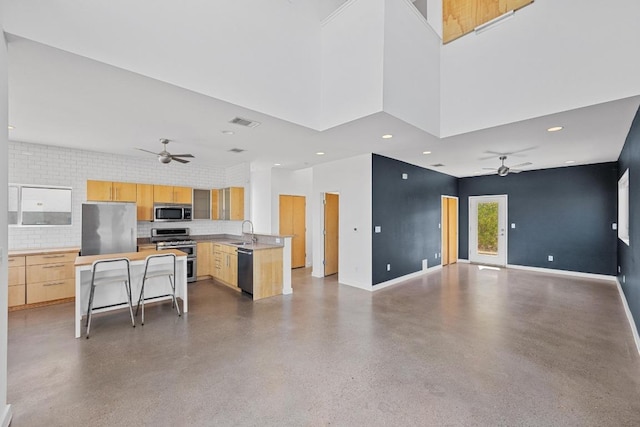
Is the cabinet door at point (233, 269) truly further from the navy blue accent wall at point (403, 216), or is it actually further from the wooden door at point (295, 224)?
the navy blue accent wall at point (403, 216)

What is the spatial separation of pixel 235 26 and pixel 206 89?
0.78 metres

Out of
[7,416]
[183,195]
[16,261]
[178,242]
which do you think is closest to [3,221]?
[7,416]

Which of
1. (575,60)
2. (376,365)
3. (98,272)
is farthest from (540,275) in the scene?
(98,272)

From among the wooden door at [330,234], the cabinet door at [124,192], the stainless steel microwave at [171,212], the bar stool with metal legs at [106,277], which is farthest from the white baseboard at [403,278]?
the cabinet door at [124,192]

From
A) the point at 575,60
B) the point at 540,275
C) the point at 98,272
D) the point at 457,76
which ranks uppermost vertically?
the point at 457,76

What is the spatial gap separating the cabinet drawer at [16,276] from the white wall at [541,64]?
21.7ft

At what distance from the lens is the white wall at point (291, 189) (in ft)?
23.6

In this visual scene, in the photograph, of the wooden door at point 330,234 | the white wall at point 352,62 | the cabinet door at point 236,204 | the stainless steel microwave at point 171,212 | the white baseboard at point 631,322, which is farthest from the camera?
the wooden door at point 330,234

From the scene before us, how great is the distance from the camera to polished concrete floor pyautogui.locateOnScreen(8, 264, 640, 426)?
2057mm

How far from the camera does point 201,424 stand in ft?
6.35

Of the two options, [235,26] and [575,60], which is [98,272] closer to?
[235,26]

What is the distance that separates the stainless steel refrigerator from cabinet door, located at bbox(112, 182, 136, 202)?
12.6 inches

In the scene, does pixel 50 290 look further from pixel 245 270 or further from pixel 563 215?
pixel 563 215

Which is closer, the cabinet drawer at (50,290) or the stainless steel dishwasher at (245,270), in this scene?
the cabinet drawer at (50,290)
